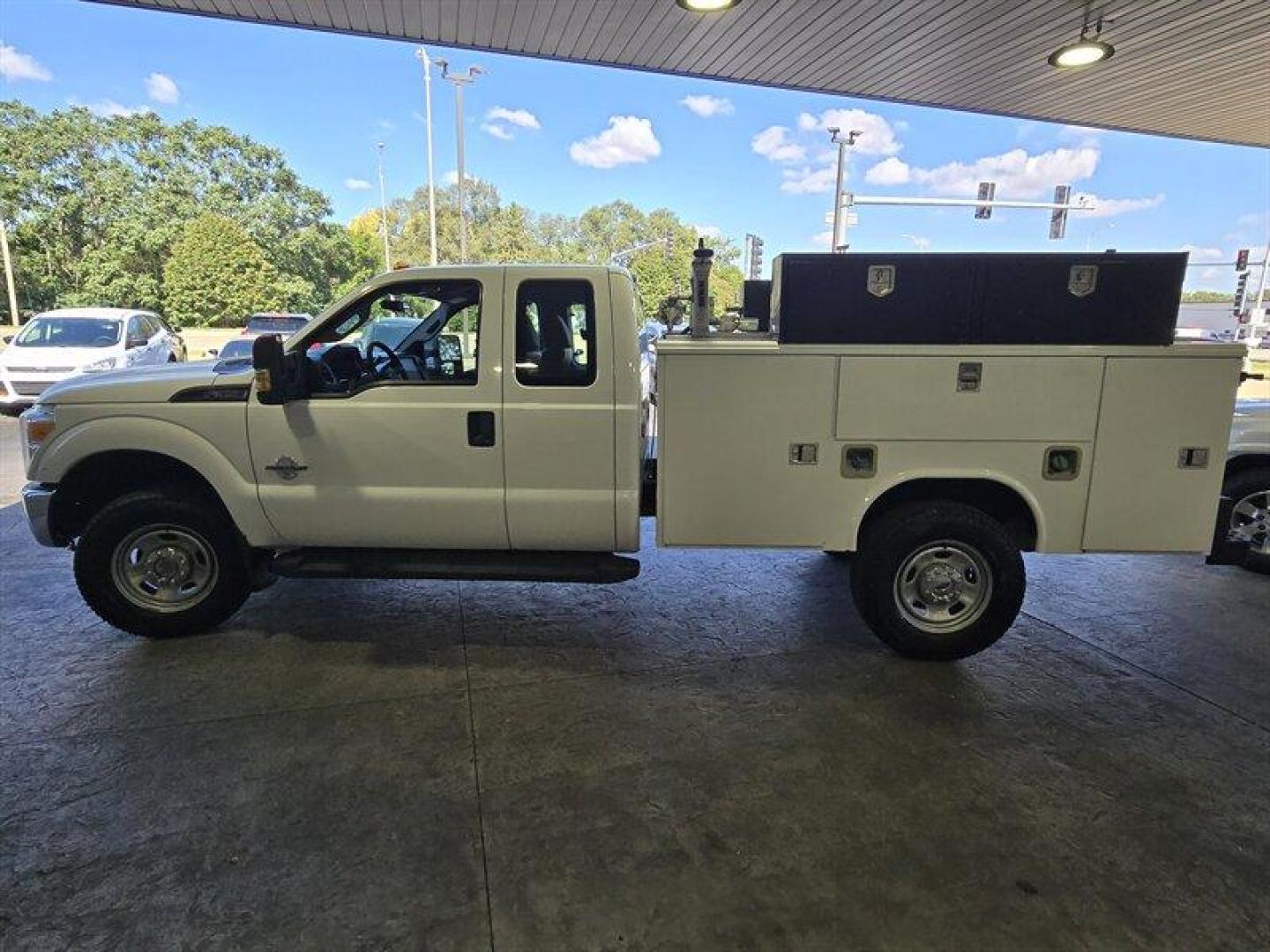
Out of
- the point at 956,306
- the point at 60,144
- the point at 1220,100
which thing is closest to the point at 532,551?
the point at 956,306

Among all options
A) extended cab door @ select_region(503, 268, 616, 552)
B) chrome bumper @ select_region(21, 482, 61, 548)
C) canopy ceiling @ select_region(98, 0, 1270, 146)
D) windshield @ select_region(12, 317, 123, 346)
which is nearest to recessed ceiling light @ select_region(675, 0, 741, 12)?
canopy ceiling @ select_region(98, 0, 1270, 146)

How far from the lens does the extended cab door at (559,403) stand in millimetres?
3982

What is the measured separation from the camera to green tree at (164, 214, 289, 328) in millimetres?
35500

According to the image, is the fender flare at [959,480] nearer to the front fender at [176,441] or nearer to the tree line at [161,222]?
the front fender at [176,441]

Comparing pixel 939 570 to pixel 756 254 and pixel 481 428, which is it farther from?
pixel 756 254

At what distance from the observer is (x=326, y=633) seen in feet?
14.6

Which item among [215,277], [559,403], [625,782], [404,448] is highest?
[215,277]

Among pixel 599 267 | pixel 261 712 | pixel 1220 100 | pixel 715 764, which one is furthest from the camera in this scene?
pixel 1220 100

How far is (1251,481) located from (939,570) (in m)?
2.93

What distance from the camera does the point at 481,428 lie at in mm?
4000

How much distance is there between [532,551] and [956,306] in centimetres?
257

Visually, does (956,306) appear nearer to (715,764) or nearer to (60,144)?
(715,764)

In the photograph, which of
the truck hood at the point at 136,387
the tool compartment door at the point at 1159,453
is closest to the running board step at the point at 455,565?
the truck hood at the point at 136,387

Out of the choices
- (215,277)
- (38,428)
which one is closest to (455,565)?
(38,428)
